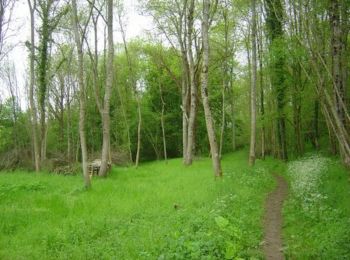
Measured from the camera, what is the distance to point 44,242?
7750mm

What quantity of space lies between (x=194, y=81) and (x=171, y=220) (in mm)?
17262

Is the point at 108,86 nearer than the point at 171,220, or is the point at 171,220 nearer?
the point at 171,220

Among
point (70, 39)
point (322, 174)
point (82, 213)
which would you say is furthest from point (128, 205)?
point (70, 39)

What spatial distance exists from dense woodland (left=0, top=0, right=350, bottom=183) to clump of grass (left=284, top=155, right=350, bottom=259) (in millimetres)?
1803

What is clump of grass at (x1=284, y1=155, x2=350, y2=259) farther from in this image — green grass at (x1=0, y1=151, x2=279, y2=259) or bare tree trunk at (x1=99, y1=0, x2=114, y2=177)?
bare tree trunk at (x1=99, y1=0, x2=114, y2=177)

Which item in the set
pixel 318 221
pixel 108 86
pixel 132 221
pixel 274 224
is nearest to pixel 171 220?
pixel 132 221

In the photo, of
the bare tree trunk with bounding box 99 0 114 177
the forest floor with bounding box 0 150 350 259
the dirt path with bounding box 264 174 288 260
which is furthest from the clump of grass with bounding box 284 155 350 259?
the bare tree trunk with bounding box 99 0 114 177

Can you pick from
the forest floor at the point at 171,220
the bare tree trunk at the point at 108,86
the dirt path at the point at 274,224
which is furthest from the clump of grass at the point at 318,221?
the bare tree trunk at the point at 108,86

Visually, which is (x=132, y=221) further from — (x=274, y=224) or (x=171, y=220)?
(x=274, y=224)

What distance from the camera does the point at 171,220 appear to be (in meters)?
8.94

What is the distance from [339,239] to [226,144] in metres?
39.5

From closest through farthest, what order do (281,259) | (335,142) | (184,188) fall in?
(281,259) < (184,188) < (335,142)

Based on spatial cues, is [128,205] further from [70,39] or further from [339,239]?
[70,39]

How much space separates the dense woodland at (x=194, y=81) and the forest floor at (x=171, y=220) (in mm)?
2138
